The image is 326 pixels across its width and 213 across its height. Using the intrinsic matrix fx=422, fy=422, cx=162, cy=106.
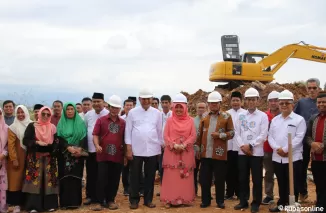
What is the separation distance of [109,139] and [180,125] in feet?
3.67

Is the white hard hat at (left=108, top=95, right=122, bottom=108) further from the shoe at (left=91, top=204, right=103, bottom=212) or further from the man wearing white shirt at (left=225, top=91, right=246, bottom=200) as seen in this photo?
the man wearing white shirt at (left=225, top=91, right=246, bottom=200)

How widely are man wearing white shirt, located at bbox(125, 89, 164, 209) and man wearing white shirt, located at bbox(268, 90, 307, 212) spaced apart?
180cm

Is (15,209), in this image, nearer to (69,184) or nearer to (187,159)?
(69,184)

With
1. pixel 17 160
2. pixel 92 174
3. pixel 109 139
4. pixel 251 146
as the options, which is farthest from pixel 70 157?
pixel 251 146

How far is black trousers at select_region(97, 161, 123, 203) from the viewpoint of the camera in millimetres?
6465

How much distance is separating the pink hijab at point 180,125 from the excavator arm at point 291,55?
11109 millimetres

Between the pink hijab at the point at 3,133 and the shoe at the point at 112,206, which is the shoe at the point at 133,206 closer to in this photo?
the shoe at the point at 112,206

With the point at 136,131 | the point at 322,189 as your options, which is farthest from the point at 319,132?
the point at 136,131

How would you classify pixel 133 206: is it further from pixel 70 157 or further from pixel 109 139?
pixel 70 157

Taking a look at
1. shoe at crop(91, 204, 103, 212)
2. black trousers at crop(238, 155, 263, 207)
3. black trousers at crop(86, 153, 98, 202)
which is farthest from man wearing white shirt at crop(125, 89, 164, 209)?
black trousers at crop(238, 155, 263, 207)

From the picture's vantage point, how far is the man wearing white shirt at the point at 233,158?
22.5ft

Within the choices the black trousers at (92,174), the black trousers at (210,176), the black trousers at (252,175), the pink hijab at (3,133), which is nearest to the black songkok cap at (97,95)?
the black trousers at (92,174)

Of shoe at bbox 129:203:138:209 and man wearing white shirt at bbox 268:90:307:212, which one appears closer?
man wearing white shirt at bbox 268:90:307:212

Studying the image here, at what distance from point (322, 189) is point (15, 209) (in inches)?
173
